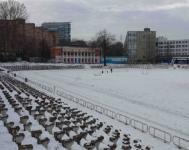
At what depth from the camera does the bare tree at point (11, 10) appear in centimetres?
12269

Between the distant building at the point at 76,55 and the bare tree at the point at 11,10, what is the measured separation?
35190 millimetres

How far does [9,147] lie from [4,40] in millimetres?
102060

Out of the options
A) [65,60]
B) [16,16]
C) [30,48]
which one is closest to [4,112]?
[16,16]

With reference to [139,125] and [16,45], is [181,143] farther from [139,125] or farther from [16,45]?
[16,45]

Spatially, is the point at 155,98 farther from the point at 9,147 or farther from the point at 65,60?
the point at 65,60

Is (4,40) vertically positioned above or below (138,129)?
above

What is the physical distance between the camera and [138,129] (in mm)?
26312

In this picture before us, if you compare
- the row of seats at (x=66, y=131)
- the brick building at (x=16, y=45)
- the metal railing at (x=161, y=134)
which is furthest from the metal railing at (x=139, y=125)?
the brick building at (x=16, y=45)

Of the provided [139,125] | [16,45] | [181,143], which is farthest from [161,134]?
[16,45]

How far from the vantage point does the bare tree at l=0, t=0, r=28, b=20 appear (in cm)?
12269

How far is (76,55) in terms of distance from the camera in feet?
550

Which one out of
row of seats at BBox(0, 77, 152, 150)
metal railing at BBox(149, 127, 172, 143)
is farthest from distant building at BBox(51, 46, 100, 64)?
metal railing at BBox(149, 127, 172, 143)

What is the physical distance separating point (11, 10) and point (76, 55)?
48.9m

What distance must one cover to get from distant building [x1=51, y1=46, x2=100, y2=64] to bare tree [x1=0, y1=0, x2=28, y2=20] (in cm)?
3519
